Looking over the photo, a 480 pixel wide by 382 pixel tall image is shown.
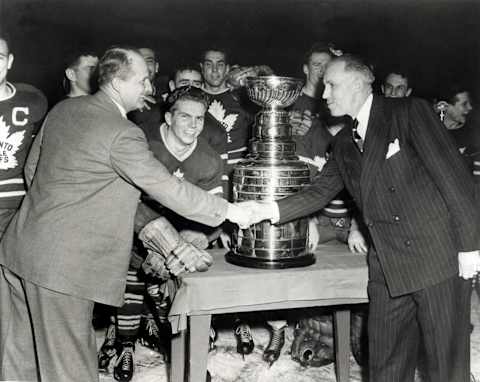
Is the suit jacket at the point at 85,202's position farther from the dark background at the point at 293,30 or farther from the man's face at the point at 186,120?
the dark background at the point at 293,30

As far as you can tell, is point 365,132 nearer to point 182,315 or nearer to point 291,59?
point 182,315

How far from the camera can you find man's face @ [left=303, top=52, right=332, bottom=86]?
3.66 metres

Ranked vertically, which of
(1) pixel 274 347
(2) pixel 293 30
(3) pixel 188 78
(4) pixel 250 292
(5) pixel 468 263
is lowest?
(1) pixel 274 347

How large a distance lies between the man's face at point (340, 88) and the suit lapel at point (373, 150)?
15cm

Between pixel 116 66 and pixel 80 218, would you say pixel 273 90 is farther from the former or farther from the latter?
pixel 80 218

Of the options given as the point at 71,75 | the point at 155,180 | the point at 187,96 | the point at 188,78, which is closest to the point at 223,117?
the point at 188,78

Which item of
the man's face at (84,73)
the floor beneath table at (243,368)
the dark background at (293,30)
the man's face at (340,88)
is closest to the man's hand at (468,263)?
the man's face at (340,88)

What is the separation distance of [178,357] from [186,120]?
1321 mm

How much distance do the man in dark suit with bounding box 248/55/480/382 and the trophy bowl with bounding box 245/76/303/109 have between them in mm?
206

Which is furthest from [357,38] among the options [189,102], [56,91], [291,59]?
[189,102]

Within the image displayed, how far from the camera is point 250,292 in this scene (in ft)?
6.97

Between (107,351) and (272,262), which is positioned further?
(107,351)

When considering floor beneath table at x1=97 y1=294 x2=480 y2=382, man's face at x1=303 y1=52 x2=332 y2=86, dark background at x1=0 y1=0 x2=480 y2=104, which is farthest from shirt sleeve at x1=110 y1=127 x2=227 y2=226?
dark background at x1=0 y1=0 x2=480 y2=104

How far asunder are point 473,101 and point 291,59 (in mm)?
3085
